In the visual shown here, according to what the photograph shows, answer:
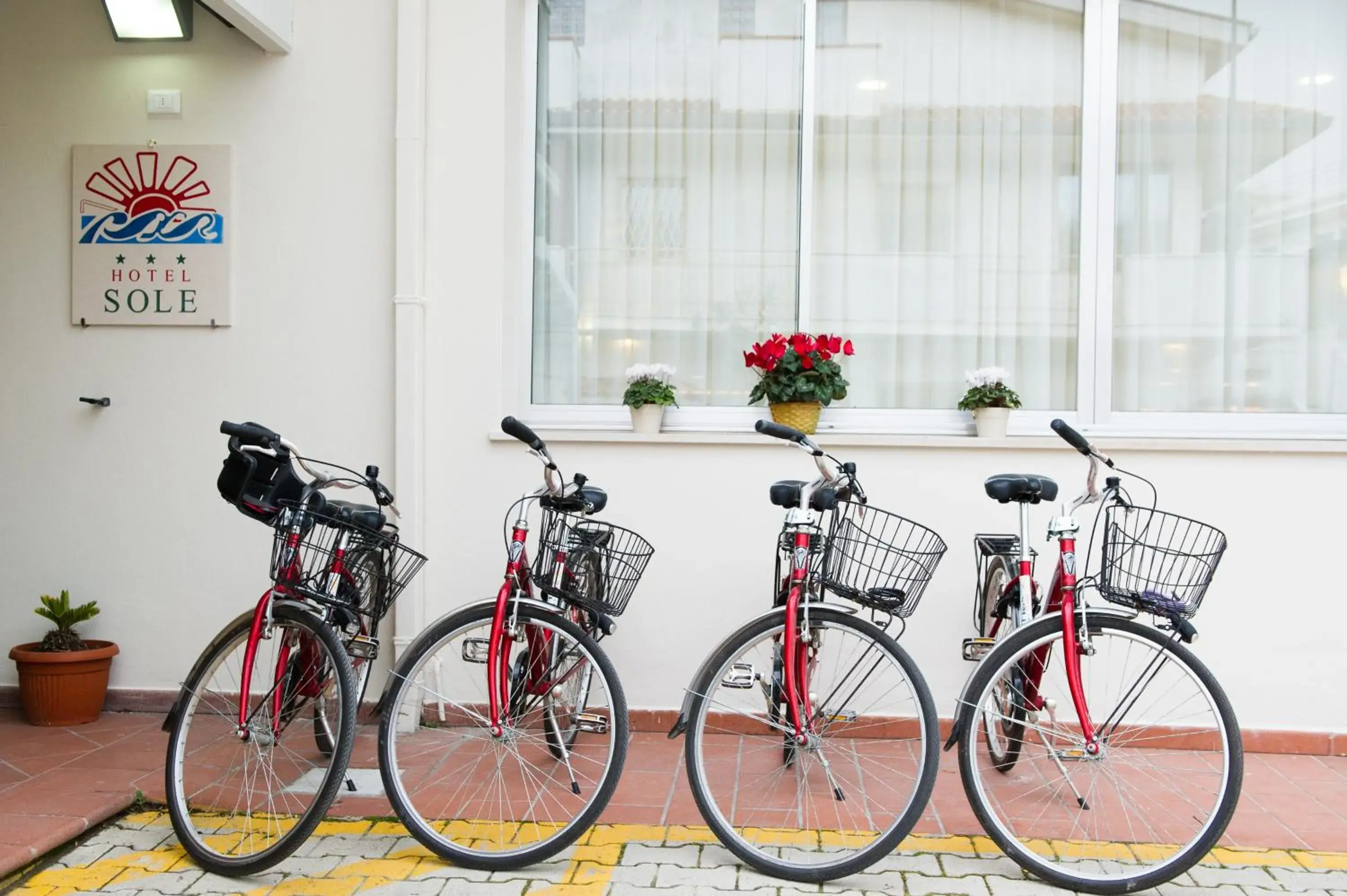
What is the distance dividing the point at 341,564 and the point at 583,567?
0.72 metres

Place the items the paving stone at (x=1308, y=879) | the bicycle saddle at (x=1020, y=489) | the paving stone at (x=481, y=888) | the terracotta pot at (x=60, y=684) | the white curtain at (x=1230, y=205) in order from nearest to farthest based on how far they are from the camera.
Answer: the paving stone at (x=481, y=888)
the paving stone at (x=1308, y=879)
the bicycle saddle at (x=1020, y=489)
the terracotta pot at (x=60, y=684)
the white curtain at (x=1230, y=205)

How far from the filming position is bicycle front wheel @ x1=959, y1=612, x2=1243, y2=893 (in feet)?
9.74

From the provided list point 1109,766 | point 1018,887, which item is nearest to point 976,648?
point 1109,766

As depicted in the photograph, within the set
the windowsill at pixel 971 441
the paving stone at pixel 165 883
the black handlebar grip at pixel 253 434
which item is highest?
the black handlebar grip at pixel 253 434

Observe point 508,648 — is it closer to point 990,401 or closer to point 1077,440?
point 1077,440

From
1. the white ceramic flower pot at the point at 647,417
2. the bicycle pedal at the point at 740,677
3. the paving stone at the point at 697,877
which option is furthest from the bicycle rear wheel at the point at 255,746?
the white ceramic flower pot at the point at 647,417

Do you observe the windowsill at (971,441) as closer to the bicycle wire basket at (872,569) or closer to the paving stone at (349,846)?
the bicycle wire basket at (872,569)

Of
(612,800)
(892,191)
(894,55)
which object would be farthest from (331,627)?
(894,55)

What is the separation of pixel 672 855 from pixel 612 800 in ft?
1.63

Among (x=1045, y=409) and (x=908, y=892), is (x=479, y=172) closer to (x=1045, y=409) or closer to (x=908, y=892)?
(x=1045, y=409)

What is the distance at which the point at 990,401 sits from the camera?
4.44m

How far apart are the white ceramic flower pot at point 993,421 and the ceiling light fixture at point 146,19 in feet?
11.4

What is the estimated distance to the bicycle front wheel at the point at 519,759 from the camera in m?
3.08

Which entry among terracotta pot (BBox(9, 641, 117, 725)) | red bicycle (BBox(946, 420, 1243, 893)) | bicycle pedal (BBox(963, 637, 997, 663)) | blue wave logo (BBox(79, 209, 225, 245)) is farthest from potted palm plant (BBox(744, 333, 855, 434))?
terracotta pot (BBox(9, 641, 117, 725))
